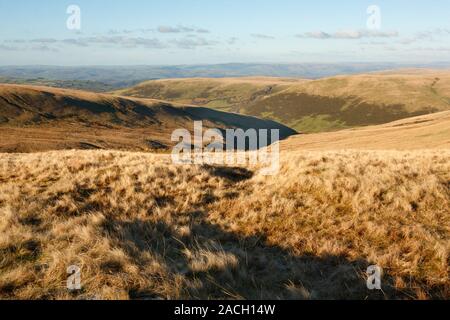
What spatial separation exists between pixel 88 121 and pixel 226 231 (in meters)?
106

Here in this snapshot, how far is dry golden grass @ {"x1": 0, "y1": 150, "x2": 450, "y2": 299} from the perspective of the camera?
21.7 feet

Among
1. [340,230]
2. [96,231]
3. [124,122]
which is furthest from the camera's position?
[124,122]

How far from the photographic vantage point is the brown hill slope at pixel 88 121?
2923 inches

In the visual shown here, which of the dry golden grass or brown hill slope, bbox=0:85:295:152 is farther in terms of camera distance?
brown hill slope, bbox=0:85:295:152

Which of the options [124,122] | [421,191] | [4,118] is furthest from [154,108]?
[421,191]

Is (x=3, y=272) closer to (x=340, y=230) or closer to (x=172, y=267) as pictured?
(x=172, y=267)

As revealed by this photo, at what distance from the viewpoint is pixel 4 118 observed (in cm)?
9025

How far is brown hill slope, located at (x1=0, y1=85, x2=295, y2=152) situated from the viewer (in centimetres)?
7425

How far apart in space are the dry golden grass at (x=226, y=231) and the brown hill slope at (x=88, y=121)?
2215 inches

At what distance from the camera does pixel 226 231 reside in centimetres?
984

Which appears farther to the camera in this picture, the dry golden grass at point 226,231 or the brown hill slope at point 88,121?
the brown hill slope at point 88,121

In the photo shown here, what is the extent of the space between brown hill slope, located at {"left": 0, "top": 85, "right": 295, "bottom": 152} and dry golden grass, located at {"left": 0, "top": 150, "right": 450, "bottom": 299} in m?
56.3

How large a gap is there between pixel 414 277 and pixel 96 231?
22.8ft

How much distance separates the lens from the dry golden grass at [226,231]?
662 cm
